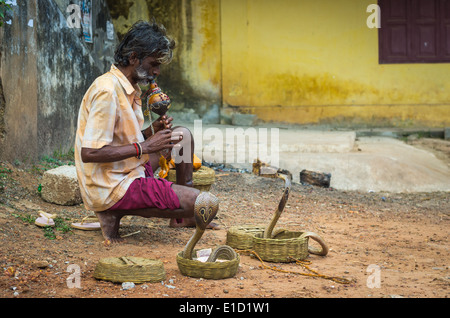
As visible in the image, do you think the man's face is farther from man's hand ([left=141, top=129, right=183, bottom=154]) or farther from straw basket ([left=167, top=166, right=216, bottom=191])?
straw basket ([left=167, top=166, right=216, bottom=191])

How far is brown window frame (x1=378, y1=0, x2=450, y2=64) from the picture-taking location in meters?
10.9

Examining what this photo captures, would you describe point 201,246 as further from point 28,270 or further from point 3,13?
point 3,13

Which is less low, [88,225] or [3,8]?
[3,8]

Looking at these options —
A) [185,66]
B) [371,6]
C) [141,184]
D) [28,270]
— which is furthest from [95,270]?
[371,6]

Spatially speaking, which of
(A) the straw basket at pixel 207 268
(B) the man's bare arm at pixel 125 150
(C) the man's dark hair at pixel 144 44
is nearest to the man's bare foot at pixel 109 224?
(B) the man's bare arm at pixel 125 150

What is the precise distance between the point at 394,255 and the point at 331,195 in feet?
9.16

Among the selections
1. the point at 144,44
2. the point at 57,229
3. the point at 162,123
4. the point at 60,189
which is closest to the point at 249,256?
the point at 162,123

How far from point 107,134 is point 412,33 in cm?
849

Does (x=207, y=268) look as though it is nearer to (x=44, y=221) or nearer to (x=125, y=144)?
(x=125, y=144)

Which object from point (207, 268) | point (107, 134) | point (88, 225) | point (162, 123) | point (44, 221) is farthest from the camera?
point (88, 225)

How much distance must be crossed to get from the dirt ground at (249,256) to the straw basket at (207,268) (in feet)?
0.15

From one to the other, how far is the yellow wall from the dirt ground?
14.9 feet

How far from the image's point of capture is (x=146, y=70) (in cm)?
408

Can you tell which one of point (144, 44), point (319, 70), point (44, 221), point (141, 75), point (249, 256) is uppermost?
point (319, 70)
